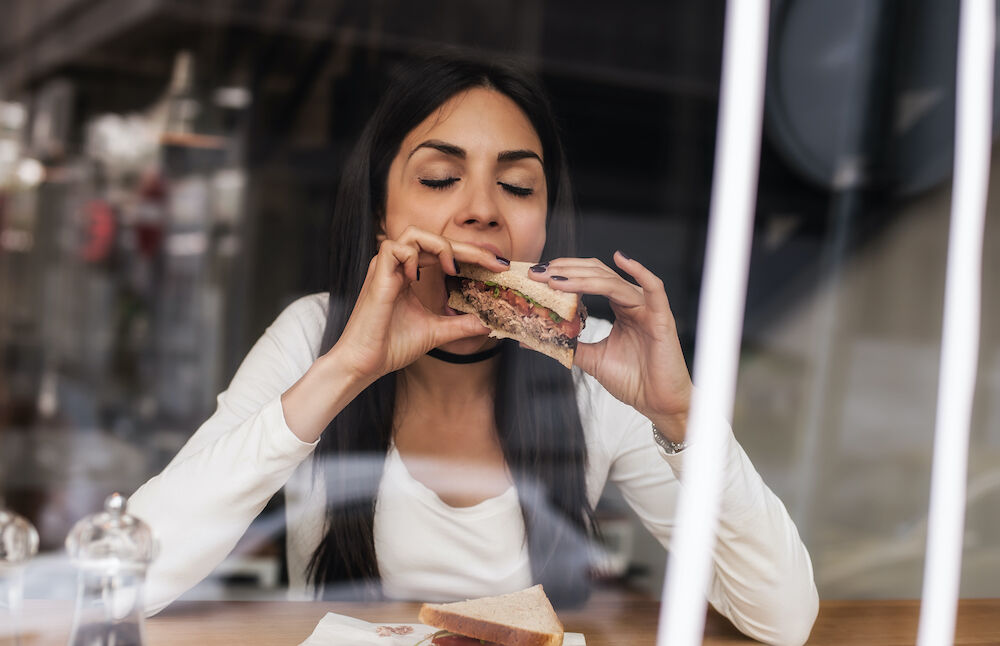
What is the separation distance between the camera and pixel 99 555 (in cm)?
75

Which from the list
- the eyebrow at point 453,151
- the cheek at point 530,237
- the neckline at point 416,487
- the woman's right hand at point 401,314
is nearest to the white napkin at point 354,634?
the neckline at point 416,487

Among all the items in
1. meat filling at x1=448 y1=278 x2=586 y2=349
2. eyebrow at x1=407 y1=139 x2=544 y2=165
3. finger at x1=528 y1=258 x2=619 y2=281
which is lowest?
meat filling at x1=448 y1=278 x2=586 y2=349

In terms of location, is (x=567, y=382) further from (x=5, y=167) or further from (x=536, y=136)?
(x=5, y=167)

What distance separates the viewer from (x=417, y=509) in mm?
1337

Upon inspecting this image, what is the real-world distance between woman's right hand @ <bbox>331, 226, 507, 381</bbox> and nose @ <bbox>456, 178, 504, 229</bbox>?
4 centimetres

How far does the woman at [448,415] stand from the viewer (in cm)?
113

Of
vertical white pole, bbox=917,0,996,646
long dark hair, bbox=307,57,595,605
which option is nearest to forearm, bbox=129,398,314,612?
long dark hair, bbox=307,57,595,605

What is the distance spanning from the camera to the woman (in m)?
1.13

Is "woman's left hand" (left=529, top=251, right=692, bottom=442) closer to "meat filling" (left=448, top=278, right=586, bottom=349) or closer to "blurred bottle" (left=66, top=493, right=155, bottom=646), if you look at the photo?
"meat filling" (left=448, top=278, right=586, bottom=349)

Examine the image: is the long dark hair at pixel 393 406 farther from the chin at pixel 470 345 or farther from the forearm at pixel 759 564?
the forearm at pixel 759 564

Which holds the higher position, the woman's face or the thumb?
the woman's face

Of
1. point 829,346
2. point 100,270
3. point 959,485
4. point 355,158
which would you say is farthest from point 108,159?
point 959,485

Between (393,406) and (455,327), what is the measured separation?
0.63 feet

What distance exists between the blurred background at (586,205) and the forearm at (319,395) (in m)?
0.44
